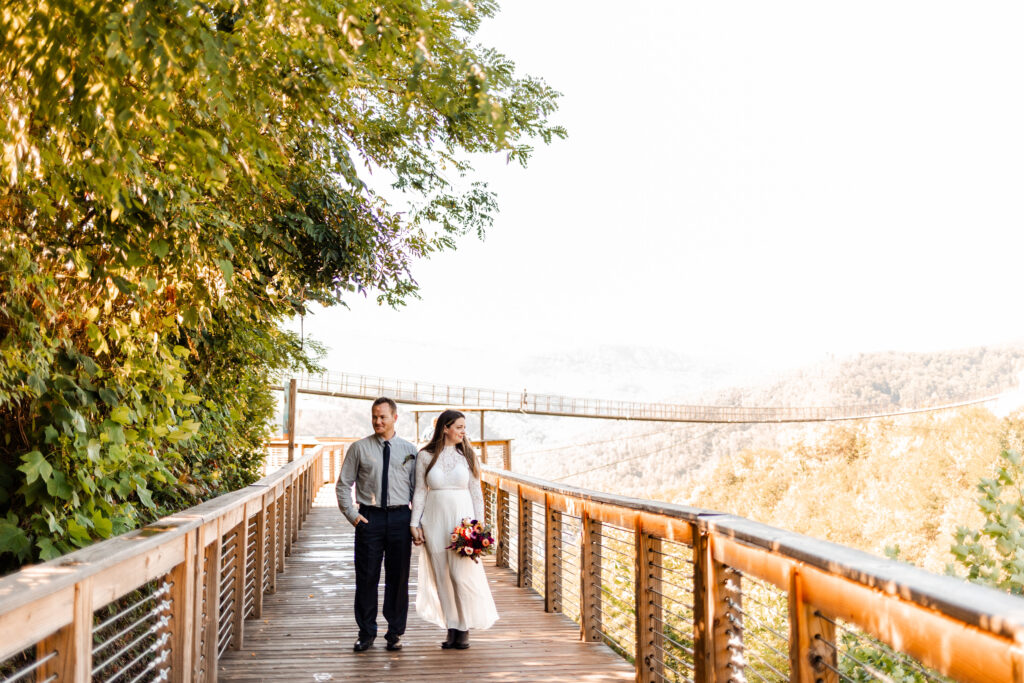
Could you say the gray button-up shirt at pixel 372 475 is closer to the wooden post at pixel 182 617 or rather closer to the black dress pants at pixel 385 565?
the black dress pants at pixel 385 565

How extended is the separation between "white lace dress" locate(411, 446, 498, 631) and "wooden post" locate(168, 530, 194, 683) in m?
1.77

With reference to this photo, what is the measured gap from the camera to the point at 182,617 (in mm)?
3018

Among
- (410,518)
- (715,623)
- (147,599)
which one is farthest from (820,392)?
(147,599)

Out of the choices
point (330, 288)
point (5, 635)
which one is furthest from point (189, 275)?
point (330, 288)

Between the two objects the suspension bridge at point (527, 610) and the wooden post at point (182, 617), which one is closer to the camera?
the suspension bridge at point (527, 610)

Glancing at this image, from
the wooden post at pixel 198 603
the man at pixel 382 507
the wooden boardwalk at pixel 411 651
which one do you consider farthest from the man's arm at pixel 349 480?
the wooden post at pixel 198 603

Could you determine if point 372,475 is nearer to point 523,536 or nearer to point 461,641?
point 461,641

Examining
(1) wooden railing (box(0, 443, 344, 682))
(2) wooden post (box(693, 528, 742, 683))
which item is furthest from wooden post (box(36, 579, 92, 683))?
(2) wooden post (box(693, 528, 742, 683))

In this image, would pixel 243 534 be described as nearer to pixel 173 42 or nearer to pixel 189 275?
pixel 189 275

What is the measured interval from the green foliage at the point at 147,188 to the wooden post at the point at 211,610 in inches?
21.3

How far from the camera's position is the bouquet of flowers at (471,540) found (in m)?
4.54

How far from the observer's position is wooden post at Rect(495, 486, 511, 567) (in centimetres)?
754

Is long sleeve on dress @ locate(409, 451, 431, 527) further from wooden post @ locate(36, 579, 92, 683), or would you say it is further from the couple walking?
wooden post @ locate(36, 579, 92, 683)

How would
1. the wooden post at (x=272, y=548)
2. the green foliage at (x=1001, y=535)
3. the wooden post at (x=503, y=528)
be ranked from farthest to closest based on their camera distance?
1. the wooden post at (x=503, y=528)
2. the wooden post at (x=272, y=548)
3. the green foliage at (x=1001, y=535)
